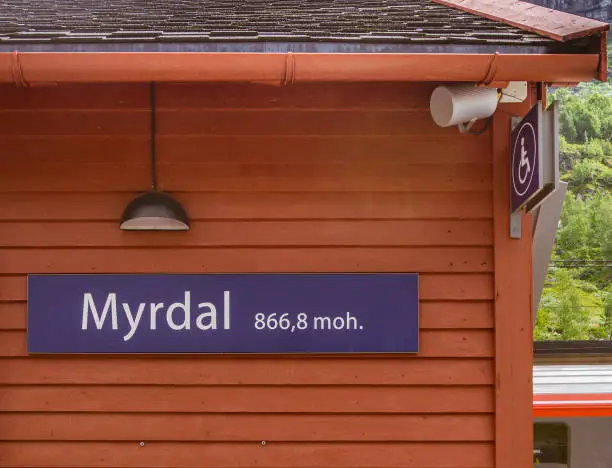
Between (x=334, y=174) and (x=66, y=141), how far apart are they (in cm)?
156

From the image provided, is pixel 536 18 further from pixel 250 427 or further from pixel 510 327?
pixel 250 427

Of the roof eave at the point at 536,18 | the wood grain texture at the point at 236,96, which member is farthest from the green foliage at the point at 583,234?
the wood grain texture at the point at 236,96

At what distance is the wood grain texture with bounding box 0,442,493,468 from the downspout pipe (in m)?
2.02

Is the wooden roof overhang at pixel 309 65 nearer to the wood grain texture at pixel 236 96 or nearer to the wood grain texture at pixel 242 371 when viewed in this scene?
the wood grain texture at pixel 236 96

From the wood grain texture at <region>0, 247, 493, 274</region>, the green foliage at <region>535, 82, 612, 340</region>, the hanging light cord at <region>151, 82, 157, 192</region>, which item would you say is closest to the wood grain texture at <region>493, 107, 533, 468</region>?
the wood grain texture at <region>0, 247, 493, 274</region>

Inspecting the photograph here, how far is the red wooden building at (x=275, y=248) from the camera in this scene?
11.4ft

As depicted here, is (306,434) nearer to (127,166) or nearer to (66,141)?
(127,166)

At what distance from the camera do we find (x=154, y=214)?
3.25 m

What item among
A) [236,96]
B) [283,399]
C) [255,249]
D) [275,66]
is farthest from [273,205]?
[283,399]

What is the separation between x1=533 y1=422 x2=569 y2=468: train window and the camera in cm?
618

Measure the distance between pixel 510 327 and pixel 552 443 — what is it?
346 centimetres

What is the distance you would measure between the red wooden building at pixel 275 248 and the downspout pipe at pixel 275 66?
1.91 ft

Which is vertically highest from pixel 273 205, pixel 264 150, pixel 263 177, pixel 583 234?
pixel 583 234

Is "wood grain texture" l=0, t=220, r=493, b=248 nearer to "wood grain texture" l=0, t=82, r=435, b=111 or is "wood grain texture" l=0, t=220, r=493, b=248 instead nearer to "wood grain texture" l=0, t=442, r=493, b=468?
"wood grain texture" l=0, t=82, r=435, b=111
